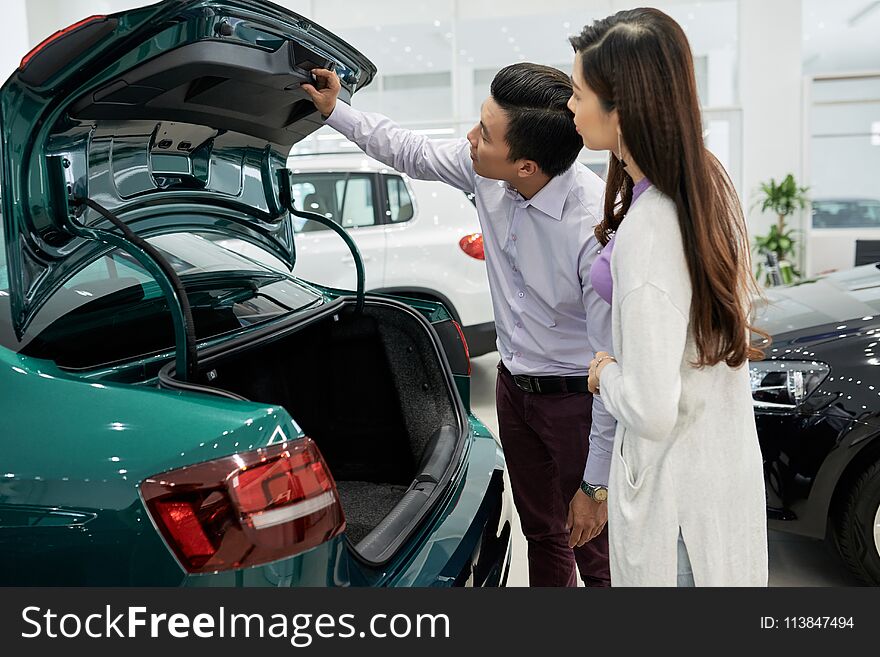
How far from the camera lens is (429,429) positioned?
6.73 ft

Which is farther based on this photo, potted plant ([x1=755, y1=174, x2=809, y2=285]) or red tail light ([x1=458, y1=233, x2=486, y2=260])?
potted plant ([x1=755, y1=174, x2=809, y2=285])

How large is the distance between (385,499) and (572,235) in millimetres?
883

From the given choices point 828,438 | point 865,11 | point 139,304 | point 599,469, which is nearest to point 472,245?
point 828,438

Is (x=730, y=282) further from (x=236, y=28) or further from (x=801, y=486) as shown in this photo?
(x=801, y=486)

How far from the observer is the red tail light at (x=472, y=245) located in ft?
15.5

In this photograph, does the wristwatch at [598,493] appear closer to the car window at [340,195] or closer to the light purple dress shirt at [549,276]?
the light purple dress shirt at [549,276]

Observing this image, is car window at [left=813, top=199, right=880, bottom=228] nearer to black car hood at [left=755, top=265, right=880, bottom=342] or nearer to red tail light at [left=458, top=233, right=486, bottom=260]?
red tail light at [left=458, top=233, right=486, bottom=260]

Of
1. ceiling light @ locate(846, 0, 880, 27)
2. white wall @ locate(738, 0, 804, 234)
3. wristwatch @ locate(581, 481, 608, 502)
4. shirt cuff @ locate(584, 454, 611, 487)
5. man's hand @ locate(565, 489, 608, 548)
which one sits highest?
ceiling light @ locate(846, 0, 880, 27)

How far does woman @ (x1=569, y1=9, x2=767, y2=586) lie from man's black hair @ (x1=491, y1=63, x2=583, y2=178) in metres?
0.35

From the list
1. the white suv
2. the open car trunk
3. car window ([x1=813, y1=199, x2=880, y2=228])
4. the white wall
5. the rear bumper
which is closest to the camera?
the open car trunk

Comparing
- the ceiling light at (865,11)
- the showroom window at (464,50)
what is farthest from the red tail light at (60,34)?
the ceiling light at (865,11)

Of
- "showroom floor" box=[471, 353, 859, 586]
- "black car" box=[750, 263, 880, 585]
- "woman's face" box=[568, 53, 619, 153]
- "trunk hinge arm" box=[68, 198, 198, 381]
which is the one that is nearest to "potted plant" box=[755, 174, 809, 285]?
"showroom floor" box=[471, 353, 859, 586]

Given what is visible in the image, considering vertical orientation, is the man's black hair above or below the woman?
above

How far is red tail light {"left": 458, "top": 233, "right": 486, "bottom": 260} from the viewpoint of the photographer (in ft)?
15.5
